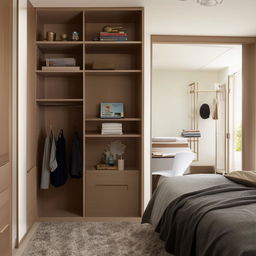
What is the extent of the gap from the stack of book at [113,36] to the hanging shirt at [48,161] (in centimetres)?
128

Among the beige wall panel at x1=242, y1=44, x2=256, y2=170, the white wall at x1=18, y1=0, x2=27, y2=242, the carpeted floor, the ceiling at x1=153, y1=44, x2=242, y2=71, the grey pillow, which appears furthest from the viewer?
the ceiling at x1=153, y1=44, x2=242, y2=71

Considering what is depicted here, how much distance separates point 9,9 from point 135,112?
7.44 feet

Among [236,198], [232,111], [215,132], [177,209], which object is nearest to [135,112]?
[177,209]

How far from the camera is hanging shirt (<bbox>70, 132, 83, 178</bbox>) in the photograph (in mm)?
4402

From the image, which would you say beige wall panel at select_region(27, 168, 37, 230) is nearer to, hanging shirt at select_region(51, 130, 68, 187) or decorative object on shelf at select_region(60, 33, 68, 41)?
hanging shirt at select_region(51, 130, 68, 187)

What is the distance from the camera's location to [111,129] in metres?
4.41

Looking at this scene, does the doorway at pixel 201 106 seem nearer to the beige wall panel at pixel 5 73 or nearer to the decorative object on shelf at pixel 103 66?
the decorative object on shelf at pixel 103 66

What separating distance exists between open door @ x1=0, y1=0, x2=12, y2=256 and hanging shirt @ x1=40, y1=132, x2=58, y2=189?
59.9 inches

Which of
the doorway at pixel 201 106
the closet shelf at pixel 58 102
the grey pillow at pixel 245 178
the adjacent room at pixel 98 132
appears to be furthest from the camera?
the doorway at pixel 201 106

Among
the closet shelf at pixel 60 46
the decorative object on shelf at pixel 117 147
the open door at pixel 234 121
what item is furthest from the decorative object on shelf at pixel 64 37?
the open door at pixel 234 121

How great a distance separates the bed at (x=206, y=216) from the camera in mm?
2029

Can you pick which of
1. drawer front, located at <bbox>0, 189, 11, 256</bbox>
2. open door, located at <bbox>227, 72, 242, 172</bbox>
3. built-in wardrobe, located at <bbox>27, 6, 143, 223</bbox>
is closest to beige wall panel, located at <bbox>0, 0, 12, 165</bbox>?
drawer front, located at <bbox>0, 189, 11, 256</bbox>

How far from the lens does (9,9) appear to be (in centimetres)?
275

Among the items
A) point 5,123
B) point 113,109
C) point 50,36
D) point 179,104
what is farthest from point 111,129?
point 179,104
